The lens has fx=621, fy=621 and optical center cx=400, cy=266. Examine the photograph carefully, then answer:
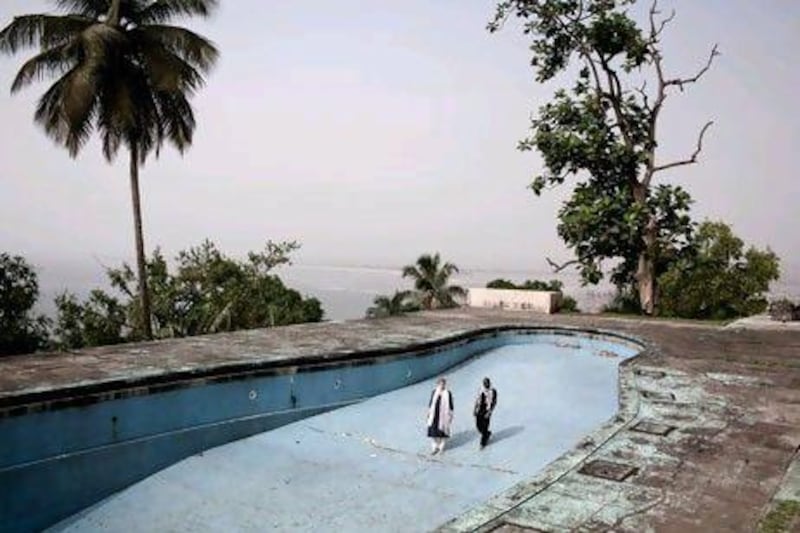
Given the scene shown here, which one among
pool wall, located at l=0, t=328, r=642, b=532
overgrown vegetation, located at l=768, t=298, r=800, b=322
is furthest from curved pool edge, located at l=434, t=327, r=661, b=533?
overgrown vegetation, located at l=768, t=298, r=800, b=322

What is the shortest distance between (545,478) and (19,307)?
19372mm

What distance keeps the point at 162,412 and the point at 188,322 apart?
16406 millimetres

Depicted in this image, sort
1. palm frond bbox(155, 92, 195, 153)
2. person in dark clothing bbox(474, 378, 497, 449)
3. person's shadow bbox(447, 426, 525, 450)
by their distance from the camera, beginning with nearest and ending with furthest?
1. person in dark clothing bbox(474, 378, 497, 449)
2. person's shadow bbox(447, 426, 525, 450)
3. palm frond bbox(155, 92, 195, 153)

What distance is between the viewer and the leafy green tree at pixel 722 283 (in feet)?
111

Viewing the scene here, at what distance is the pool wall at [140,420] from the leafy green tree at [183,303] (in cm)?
1221

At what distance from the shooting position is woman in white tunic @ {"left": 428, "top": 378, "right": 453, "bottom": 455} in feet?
34.2

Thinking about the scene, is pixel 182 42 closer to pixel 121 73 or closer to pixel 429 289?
pixel 121 73

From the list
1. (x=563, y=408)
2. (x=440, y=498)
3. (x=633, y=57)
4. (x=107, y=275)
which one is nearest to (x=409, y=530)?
(x=440, y=498)

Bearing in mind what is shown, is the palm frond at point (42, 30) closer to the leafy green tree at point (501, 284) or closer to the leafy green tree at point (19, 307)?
the leafy green tree at point (19, 307)

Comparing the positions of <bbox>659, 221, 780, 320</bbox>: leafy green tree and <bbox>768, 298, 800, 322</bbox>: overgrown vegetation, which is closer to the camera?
<bbox>768, 298, 800, 322</bbox>: overgrown vegetation

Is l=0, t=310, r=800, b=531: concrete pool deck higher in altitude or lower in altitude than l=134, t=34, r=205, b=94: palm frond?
lower

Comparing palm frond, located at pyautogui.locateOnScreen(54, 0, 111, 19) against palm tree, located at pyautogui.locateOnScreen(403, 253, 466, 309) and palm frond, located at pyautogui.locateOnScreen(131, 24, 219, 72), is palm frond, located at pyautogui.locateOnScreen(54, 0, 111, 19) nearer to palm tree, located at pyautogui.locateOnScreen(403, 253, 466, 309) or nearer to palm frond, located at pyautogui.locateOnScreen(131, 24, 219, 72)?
palm frond, located at pyautogui.locateOnScreen(131, 24, 219, 72)

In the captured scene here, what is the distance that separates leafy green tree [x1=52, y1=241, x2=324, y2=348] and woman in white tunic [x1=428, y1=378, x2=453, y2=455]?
15.1 m

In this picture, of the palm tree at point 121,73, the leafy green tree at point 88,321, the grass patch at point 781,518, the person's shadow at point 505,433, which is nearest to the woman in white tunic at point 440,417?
the person's shadow at point 505,433
